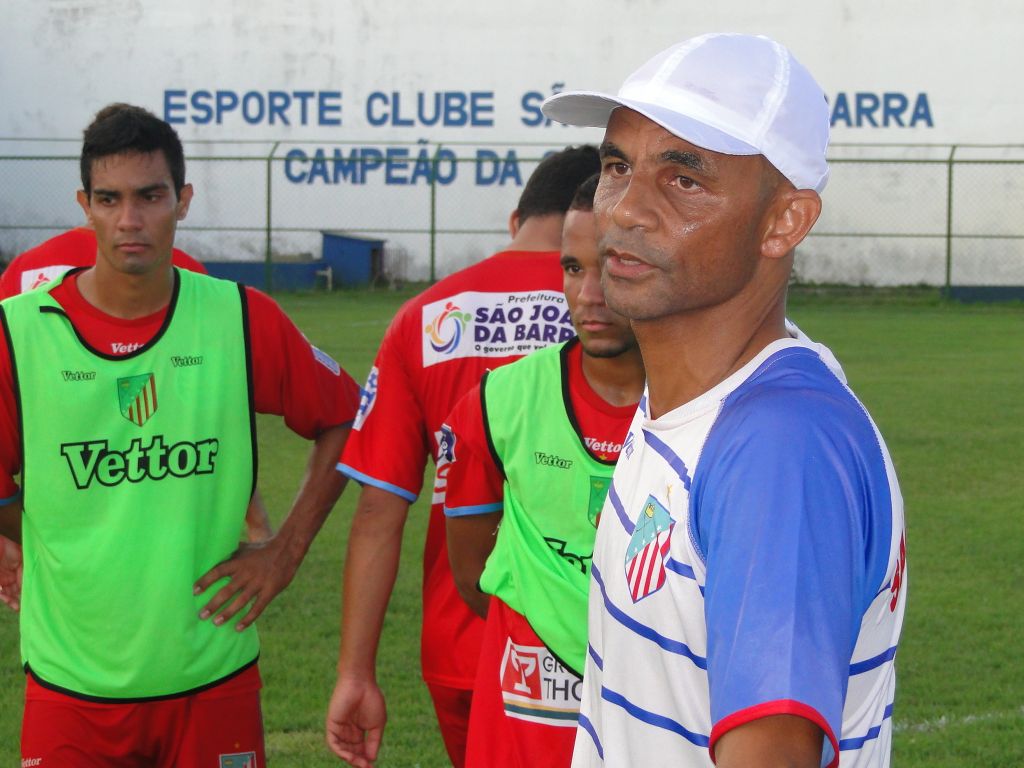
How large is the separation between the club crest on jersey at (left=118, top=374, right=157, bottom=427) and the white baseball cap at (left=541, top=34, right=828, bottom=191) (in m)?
2.15

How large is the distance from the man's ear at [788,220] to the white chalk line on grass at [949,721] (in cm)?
428

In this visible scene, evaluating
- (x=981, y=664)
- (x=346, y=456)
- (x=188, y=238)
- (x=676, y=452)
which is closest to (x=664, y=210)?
(x=676, y=452)

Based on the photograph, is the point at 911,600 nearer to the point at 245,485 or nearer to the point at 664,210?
the point at 245,485

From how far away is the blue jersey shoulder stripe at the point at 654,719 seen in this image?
179 cm

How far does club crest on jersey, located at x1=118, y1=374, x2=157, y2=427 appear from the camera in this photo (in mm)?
3725

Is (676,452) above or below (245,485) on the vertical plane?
above

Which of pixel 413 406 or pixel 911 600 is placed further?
pixel 911 600

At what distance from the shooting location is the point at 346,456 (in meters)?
3.90

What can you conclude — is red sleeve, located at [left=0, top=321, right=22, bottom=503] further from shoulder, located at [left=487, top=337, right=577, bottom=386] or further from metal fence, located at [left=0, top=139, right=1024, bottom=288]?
metal fence, located at [left=0, top=139, right=1024, bottom=288]

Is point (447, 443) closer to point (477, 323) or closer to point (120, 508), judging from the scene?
point (477, 323)

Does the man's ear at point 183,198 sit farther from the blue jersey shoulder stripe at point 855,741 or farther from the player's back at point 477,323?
the blue jersey shoulder stripe at point 855,741

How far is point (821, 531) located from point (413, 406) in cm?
260

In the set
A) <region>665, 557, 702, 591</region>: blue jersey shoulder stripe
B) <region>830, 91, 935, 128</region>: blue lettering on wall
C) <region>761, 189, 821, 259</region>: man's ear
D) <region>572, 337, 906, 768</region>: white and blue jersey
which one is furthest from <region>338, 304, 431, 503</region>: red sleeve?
<region>830, 91, 935, 128</region>: blue lettering on wall

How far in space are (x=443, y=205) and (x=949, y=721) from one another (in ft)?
76.5
